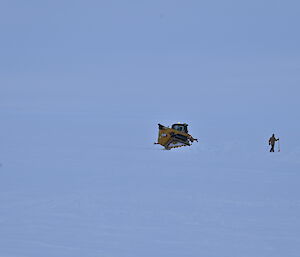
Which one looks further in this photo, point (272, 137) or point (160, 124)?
point (160, 124)

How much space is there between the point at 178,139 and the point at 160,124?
162 inches

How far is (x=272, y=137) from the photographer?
66062mm

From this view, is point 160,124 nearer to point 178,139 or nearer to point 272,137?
point 178,139

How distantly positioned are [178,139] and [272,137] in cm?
1481

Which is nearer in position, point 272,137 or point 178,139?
point 272,137

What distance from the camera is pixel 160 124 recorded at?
72.2m

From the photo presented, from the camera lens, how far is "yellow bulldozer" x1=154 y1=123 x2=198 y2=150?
72.7m

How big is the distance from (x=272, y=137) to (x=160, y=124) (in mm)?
16493

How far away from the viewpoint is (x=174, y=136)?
7344cm

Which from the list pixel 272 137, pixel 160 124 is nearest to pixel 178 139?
pixel 160 124

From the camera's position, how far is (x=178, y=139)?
243ft

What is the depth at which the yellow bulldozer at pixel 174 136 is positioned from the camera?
72688mm
